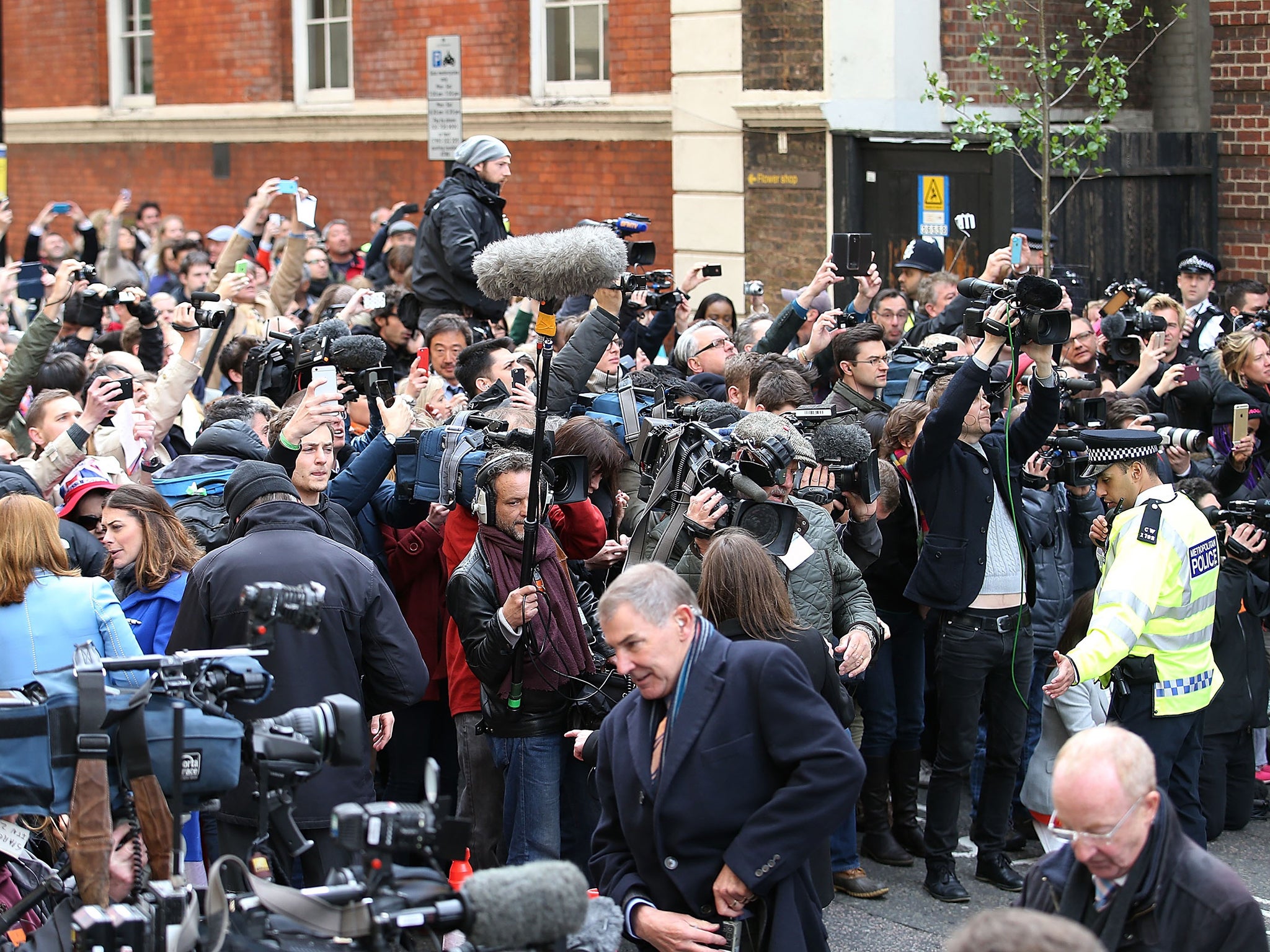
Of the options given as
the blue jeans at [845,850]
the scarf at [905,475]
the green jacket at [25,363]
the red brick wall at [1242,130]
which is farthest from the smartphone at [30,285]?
the red brick wall at [1242,130]

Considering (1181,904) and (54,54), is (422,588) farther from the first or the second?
(54,54)

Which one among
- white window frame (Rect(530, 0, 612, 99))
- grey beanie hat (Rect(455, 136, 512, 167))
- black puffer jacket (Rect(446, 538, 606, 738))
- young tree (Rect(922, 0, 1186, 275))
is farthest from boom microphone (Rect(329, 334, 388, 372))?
white window frame (Rect(530, 0, 612, 99))

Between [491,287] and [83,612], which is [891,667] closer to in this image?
[491,287]

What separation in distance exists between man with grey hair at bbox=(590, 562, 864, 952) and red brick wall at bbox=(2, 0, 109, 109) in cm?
1953

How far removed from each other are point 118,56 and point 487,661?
18159 millimetres

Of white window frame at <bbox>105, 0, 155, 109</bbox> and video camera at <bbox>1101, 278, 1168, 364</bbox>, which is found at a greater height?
white window frame at <bbox>105, 0, 155, 109</bbox>

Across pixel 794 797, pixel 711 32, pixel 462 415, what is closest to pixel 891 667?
pixel 462 415

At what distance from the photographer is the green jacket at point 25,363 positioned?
25.5 feet

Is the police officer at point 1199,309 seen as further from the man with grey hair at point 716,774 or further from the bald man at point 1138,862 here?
the bald man at point 1138,862

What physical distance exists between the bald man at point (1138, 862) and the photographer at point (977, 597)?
9.33 feet

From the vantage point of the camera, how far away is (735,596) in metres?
4.87

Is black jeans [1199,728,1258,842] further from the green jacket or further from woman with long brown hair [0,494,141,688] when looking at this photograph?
the green jacket

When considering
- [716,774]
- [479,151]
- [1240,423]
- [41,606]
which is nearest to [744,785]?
[716,774]

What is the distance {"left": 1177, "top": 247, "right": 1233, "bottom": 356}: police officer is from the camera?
1033 cm
